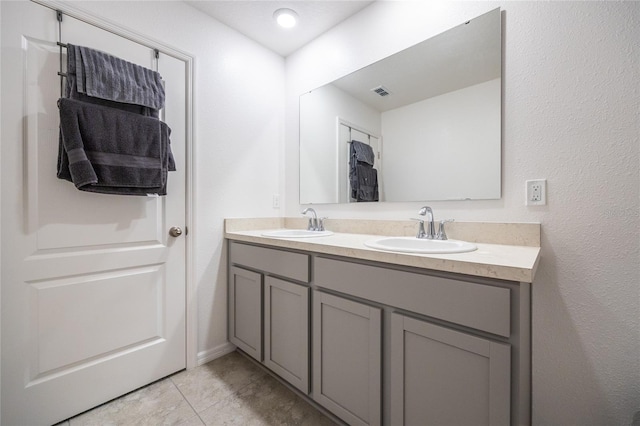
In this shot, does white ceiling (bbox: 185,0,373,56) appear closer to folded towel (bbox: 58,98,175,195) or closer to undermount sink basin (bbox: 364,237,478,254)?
folded towel (bbox: 58,98,175,195)

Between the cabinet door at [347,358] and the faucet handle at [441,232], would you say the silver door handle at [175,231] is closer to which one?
the cabinet door at [347,358]

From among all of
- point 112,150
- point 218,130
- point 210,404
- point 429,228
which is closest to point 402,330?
point 429,228

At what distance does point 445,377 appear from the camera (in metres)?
0.88

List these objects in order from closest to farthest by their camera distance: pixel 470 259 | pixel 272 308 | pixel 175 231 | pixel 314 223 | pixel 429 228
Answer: pixel 470 259
pixel 429 228
pixel 272 308
pixel 175 231
pixel 314 223

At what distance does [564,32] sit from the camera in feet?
3.58

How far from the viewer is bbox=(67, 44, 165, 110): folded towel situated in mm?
1232

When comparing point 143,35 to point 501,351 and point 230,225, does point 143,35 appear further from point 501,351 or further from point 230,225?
point 501,351

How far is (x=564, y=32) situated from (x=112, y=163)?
6.70 feet

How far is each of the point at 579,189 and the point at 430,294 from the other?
29.6 inches

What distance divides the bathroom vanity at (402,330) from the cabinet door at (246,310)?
0.09 meters

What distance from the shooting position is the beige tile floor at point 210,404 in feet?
4.23

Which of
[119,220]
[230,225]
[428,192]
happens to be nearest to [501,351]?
[428,192]

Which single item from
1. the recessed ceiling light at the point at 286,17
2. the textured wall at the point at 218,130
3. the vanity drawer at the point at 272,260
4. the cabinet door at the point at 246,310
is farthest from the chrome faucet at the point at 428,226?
the recessed ceiling light at the point at 286,17

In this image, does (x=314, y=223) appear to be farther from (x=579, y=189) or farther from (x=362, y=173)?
(x=579, y=189)
